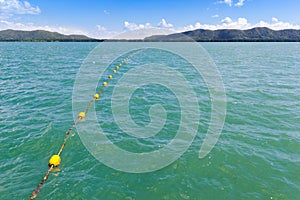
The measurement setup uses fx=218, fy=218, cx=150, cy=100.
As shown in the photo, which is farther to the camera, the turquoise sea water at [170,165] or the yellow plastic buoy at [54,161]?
the yellow plastic buoy at [54,161]

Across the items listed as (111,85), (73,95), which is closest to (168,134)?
(73,95)

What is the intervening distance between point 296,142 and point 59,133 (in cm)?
1179

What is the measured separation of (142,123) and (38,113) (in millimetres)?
6725

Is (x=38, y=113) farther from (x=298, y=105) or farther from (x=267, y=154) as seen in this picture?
(x=298, y=105)

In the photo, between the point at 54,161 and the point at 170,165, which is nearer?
the point at 54,161

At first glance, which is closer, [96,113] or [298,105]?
[96,113]

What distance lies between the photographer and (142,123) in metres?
13.0

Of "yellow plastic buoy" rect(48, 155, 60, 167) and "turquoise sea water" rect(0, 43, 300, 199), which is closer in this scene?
"turquoise sea water" rect(0, 43, 300, 199)

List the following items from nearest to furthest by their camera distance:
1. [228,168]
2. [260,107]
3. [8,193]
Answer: [8,193], [228,168], [260,107]

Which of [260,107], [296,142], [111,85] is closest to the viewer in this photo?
[296,142]

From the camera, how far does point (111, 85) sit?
2211 cm

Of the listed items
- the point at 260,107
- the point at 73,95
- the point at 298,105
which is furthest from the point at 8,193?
the point at 298,105

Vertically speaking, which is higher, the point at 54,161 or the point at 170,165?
the point at 54,161

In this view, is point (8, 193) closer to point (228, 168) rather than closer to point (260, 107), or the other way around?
point (228, 168)
